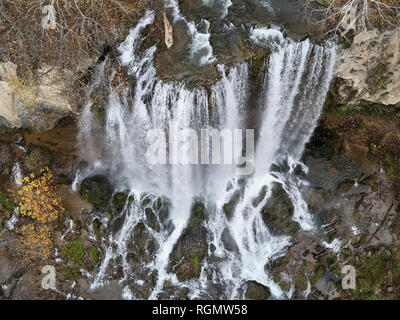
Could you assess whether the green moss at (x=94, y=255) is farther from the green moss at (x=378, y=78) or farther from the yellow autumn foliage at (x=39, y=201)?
the green moss at (x=378, y=78)

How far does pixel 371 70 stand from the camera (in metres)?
10.2

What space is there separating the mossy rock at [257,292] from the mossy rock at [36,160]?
8.52m

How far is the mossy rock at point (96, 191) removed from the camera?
1109 cm

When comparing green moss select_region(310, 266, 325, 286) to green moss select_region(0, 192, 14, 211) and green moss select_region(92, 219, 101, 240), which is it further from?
green moss select_region(0, 192, 14, 211)

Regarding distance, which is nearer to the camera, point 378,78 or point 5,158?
point 378,78

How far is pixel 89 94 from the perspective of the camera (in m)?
10.6

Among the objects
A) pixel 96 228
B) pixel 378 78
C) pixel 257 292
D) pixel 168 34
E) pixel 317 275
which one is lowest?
pixel 257 292

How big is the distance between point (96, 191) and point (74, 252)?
232 centimetres

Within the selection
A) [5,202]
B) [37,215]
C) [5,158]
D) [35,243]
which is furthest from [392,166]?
[5,158]

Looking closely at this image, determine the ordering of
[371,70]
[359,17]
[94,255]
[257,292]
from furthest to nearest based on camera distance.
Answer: [94,255] < [257,292] < [371,70] < [359,17]

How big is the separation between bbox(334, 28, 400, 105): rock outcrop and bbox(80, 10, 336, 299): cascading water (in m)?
0.60

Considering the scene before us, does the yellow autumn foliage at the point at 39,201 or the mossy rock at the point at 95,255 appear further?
the yellow autumn foliage at the point at 39,201

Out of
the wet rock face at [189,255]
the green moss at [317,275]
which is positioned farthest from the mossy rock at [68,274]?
the green moss at [317,275]

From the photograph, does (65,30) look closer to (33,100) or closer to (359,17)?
(33,100)
